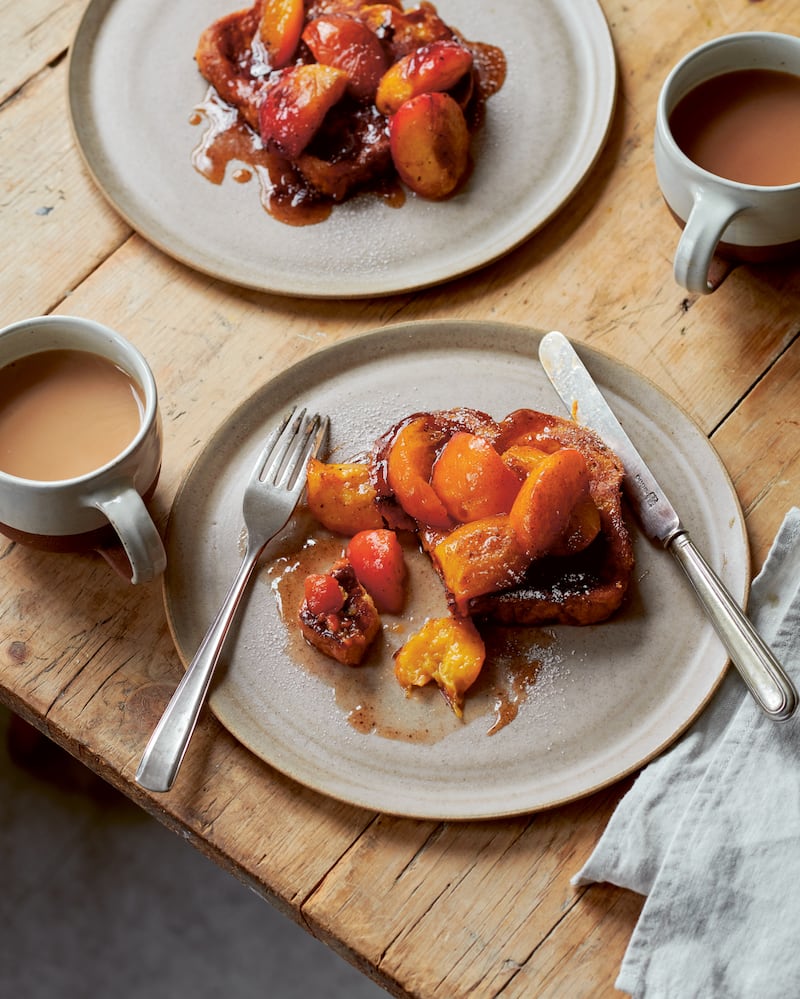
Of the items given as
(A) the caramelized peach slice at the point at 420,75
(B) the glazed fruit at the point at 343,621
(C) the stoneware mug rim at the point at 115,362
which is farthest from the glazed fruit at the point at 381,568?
(A) the caramelized peach slice at the point at 420,75

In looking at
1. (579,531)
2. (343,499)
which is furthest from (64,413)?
(579,531)

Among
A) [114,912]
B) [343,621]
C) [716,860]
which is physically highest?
[343,621]

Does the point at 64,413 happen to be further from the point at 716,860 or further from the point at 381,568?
the point at 716,860

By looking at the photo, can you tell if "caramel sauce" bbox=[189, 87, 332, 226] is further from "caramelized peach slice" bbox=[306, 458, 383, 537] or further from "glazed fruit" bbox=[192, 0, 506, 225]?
"caramelized peach slice" bbox=[306, 458, 383, 537]

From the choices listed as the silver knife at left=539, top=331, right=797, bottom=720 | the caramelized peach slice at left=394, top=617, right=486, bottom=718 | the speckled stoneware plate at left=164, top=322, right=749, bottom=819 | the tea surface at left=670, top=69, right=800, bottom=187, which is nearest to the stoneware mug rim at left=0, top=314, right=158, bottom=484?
the speckled stoneware plate at left=164, top=322, right=749, bottom=819

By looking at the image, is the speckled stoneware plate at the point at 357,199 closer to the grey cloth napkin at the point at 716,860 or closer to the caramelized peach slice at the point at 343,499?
the caramelized peach slice at the point at 343,499

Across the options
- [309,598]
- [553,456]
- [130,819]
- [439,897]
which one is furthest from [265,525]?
[130,819]

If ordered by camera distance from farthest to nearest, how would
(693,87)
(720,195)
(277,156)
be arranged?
(277,156)
(693,87)
(720,195)
